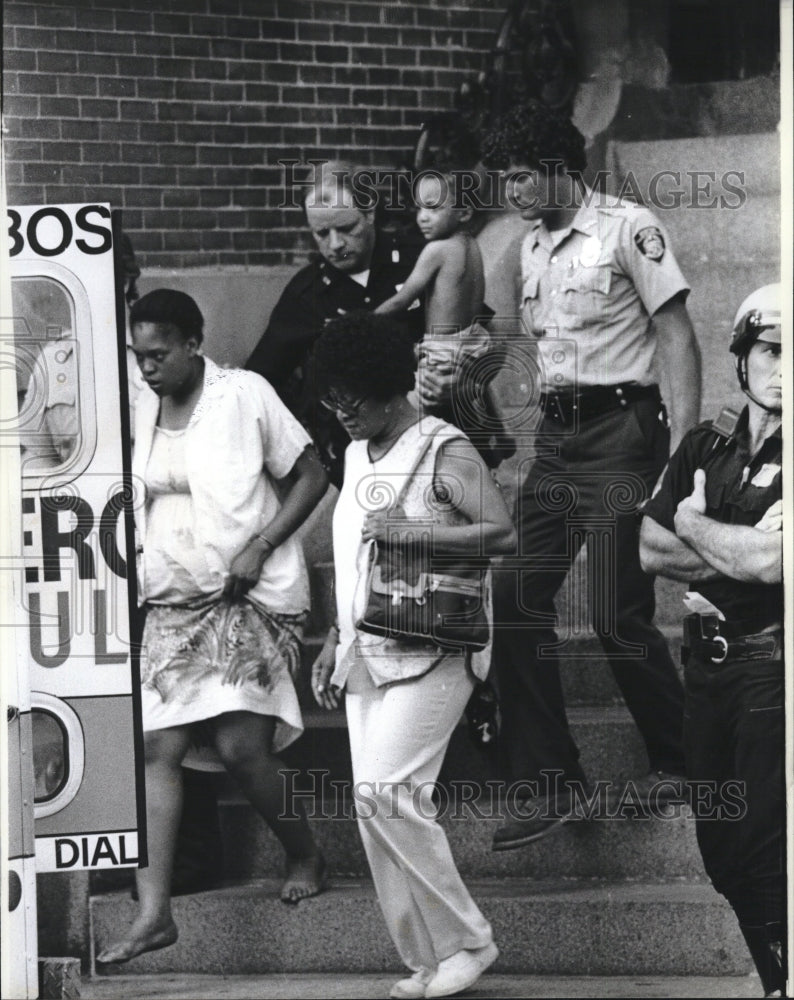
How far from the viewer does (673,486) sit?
5.49 m

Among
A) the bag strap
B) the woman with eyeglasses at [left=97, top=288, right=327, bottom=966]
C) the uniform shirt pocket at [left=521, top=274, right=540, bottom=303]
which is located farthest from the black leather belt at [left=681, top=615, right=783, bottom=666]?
the woman with eyeglasses at [left=97, top=288, right=327, bottom=966]

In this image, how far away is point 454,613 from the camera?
5.48m

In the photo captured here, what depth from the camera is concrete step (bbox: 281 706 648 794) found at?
5559mm

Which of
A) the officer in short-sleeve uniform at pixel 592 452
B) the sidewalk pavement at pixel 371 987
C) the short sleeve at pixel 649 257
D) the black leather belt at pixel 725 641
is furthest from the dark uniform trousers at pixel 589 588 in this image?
the sidewalk pavement at pixel 371 987

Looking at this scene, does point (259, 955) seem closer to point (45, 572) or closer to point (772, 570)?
point (45, 572)

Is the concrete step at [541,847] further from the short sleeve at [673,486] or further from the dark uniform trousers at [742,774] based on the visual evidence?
the short sleeve at [673,486]

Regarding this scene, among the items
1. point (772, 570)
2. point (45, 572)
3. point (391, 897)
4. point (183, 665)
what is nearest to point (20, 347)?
point (45, 572)

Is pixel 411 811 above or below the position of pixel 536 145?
below

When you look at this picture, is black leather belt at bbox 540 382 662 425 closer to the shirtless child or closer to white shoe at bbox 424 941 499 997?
the shirtless child

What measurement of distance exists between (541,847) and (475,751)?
0.38 m

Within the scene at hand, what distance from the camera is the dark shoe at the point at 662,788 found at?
5.61m

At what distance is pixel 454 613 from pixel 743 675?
898 millimetres

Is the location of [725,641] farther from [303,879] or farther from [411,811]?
[303,879]

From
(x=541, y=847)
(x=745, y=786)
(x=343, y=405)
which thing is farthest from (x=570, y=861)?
(x=343, y=405)
